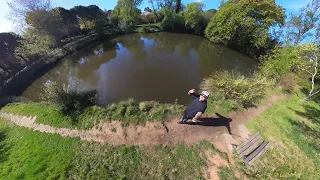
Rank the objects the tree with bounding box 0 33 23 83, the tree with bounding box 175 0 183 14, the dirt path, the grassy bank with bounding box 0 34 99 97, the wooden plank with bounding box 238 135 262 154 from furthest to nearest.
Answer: the tree with bounding box 175 0 183 14
the tree with bounding box 0 33 23 83
the grassy bank with bounding box 0 34 99 97
the dirt path
the wooden plank with bounding box 238 135 262 154

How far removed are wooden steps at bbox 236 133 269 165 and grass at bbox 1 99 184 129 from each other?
473 cm

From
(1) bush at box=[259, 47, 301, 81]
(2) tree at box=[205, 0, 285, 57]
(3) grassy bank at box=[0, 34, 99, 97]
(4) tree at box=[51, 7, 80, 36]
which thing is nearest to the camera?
(1) bush at box=[259, 47, 301, 81]

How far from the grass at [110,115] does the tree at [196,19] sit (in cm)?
3469

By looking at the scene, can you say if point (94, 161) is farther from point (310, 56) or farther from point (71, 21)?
point (71, 21)

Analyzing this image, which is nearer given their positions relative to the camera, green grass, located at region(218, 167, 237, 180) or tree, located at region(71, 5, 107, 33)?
green grass, located at region(218, 167, 237, 180)

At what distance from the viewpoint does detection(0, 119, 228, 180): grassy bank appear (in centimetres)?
1030

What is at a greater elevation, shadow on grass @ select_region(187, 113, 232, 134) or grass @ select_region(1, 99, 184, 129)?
shadow on grass @ select_region(187, 113, 232, 134)

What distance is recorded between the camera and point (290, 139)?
12352mm

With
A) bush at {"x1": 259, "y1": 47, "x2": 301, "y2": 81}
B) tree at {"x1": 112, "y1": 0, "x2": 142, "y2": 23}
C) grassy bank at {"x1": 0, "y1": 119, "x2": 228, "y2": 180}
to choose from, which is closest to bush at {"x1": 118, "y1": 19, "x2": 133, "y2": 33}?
tree at {"x1": 112, "y1": 0, "x2": 142, "y2": 23}

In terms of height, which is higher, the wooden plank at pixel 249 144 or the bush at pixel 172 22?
the bush at pixel 172 22

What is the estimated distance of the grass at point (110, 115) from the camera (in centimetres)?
1293

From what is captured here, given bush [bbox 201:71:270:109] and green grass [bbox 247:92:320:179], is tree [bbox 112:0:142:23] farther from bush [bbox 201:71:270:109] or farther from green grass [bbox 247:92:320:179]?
green grass [bbox 247:92:320:179]

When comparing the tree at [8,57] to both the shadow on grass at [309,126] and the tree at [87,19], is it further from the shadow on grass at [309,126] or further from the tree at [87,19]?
the shadow on grass at [309,126]

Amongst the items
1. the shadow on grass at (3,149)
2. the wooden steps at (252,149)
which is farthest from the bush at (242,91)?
the shadow on grass at (3,149)
